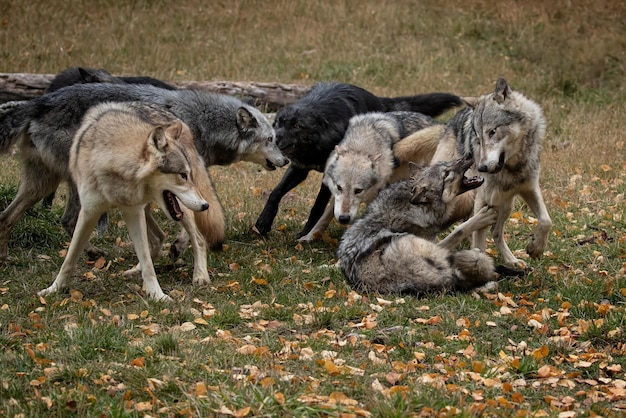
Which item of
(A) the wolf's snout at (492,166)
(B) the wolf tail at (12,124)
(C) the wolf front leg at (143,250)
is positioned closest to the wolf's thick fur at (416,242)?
(A) the wolf's snout at (492,166)

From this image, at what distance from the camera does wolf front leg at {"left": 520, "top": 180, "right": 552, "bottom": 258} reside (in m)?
6.88

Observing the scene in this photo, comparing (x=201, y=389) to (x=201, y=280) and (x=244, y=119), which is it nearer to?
(x=201, y=280)

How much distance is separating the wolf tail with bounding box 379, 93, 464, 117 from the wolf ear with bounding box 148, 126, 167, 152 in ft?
13.3

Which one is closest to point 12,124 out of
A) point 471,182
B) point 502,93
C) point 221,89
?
point 471,182

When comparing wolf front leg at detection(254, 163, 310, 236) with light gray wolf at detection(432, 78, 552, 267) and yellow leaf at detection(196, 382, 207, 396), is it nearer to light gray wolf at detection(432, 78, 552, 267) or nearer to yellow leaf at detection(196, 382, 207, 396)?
light gray wolf at detection(432, 78, 552, 267)

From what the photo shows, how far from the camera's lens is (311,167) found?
8.79m

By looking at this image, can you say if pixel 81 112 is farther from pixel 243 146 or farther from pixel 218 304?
pixel 218 304

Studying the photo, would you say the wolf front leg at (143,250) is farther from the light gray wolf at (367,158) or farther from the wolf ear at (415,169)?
the wolf ear at (415,169)

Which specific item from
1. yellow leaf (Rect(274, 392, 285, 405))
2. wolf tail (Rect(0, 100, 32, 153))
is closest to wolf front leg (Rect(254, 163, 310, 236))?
wolf tail (Rect(0, 100, 32, 153))

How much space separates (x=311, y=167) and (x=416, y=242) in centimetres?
272

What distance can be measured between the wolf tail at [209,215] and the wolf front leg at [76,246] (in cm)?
101

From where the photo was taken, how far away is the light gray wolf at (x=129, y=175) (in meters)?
6.04

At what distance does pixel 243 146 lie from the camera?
8438 mm

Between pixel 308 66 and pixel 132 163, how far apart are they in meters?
10.0
